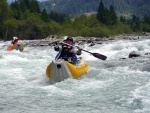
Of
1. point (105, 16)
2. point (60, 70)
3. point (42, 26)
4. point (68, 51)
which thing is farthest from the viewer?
point (105, 16)

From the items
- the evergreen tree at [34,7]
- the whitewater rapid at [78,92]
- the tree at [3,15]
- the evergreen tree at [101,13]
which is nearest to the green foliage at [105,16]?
the evergreen tree at [101,13]

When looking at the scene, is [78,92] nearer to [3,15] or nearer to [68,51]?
[68,51]

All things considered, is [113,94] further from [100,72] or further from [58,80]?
[100,72]

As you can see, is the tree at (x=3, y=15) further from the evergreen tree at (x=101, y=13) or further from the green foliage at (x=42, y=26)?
the evergreen tree at (x=101, y=13)

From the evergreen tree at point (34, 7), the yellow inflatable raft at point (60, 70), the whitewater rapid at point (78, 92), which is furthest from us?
the evergreen tree at point (34, 7)

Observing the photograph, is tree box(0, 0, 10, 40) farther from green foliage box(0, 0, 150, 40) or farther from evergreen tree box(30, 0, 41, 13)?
evergreen tree box(30, 0, 41, 13)

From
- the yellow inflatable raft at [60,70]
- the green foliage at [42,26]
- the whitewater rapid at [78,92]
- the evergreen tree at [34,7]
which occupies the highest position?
the evergreen tree at [34,7]

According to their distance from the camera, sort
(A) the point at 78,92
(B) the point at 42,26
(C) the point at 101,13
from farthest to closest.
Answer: (C) the point at 101,13
(B) the point at 42,26
(A) the point at 78,92

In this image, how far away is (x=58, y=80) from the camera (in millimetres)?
9797

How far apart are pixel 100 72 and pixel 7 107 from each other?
515 centimetres

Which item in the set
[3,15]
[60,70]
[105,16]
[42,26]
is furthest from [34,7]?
[60,70]

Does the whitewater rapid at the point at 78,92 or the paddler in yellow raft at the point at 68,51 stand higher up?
the paddler in yellow raft at the point at 68,51

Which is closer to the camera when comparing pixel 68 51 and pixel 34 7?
pixel 68 51

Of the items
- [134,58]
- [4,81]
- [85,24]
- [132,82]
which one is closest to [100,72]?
[132,82]
